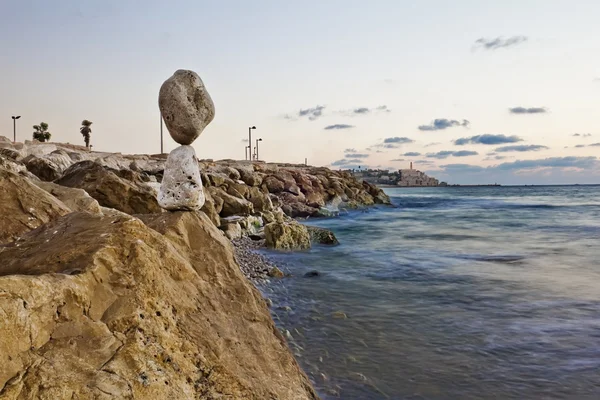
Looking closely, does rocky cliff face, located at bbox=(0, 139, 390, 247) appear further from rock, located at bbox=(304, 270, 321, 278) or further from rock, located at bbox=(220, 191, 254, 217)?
rock, located at bbox=(304, 270, 321, 278)

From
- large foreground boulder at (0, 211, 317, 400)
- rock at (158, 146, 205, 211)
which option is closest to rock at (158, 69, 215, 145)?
rock at (158, 146, 205, 211)

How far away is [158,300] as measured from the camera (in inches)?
140

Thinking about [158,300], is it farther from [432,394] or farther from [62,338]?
[432,394]

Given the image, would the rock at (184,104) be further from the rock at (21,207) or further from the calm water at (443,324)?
the calm water at (443,324)

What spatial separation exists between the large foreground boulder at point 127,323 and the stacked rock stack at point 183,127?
94 cm

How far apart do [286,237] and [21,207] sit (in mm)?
12504

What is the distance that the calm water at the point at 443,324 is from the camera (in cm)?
632

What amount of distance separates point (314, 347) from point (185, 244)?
3411 mm

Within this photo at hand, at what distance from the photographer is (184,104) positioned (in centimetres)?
555

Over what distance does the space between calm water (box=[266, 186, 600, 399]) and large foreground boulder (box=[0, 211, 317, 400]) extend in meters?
2.29

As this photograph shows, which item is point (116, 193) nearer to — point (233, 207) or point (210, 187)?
point (233, 207)

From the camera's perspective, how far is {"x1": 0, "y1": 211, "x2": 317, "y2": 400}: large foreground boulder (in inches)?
104

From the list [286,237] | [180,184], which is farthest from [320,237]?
[180,184]

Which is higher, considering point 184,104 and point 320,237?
point 184,104
